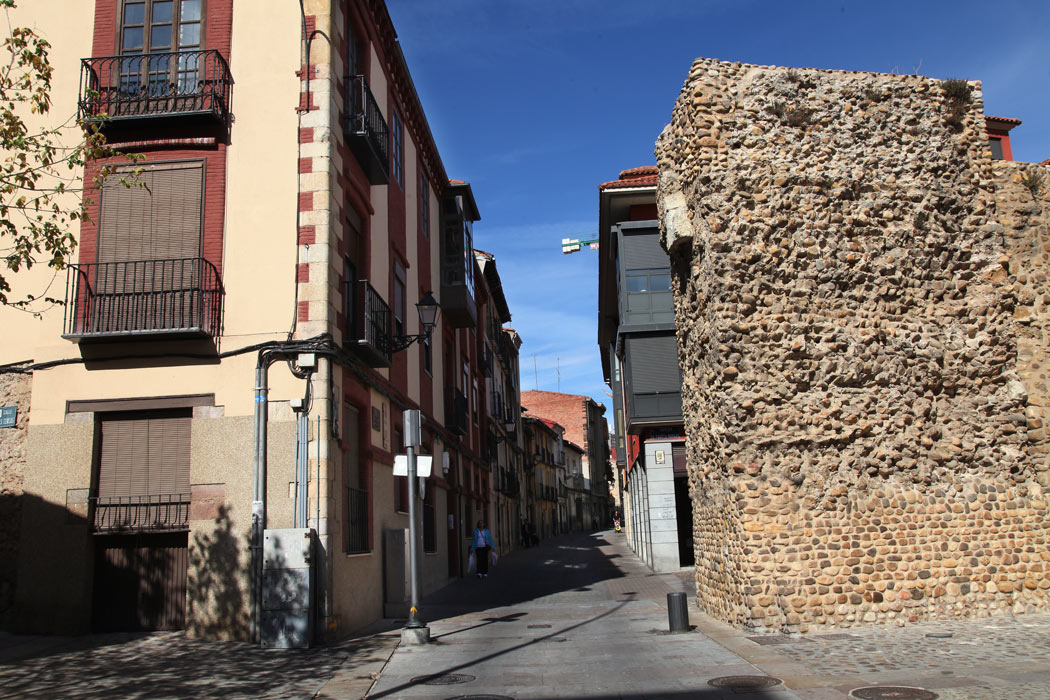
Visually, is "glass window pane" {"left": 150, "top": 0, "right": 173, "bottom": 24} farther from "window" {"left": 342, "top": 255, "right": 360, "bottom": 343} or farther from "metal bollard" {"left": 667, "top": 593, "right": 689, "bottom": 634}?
"metal bollard" {"left": 667, "top": 593, "right": 689, "bottom": 634}

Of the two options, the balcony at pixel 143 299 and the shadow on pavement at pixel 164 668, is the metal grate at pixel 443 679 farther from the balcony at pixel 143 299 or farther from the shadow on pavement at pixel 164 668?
the balcony at pixel 143 299

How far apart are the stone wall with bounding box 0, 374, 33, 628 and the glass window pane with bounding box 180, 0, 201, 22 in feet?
19.4

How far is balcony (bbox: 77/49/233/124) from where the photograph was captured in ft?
37.3

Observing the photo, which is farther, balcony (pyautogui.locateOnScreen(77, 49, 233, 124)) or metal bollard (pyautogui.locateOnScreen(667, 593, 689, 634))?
balcony (pyautogui.locateOnScreen(77, 49, 233, 124))

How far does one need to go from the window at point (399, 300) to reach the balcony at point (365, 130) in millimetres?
2464

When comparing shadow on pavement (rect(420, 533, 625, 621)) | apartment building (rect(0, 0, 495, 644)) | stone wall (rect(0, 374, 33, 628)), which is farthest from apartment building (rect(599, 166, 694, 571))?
stone wall (rect(0, 374, 33, 628))

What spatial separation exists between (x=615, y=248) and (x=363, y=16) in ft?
36.0

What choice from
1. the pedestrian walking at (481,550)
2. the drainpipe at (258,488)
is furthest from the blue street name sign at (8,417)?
the pedestrian walking at (481,550)

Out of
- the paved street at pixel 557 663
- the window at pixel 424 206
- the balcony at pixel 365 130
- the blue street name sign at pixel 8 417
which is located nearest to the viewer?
the paved street at pixel 557 663

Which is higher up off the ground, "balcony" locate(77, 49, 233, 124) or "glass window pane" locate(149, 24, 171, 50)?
"glass window pane" locate(149, 24, 171, 50)

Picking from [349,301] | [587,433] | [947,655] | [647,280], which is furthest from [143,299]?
[587,433]

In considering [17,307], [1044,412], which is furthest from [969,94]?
[17,307]

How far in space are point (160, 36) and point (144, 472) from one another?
21.7 feet

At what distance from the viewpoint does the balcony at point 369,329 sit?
40.0 ft
